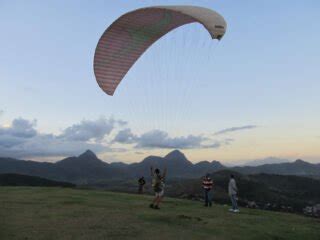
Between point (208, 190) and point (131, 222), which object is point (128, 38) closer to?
point (208, 190)

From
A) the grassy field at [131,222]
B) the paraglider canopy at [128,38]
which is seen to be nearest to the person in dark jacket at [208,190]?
the grassy field at [131,222]

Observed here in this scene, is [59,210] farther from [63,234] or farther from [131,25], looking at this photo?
[131,25]

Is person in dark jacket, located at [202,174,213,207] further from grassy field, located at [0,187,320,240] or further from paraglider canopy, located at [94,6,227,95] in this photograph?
paraglider canopy, located at [94,6,227,95]

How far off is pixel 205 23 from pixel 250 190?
5892 inches

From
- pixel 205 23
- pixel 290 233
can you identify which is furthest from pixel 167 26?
pixel 290 233

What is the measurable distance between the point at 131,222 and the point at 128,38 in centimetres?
1153

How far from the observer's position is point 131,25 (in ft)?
86.7

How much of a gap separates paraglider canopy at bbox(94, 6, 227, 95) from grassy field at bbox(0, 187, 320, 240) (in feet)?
24.8

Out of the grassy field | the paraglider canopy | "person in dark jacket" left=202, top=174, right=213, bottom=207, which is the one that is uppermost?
the paraglider canopy

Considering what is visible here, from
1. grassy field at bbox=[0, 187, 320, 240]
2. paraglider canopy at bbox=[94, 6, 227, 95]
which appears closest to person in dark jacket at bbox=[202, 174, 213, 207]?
grassy field at bbox=[0, 187, 320, 240]

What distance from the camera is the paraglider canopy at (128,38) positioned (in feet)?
83.7

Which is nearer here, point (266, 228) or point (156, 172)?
point (266, 228)

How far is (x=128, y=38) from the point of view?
2717cm

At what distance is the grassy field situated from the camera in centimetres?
1848
